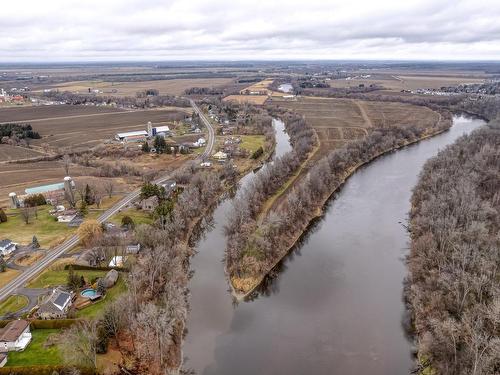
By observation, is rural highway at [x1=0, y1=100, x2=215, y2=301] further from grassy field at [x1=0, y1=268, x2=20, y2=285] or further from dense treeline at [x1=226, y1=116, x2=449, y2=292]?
dense treeline at [x1=226, y1=116, x2=449, y2=292]

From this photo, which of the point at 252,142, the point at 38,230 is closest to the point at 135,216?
the point at 38,230

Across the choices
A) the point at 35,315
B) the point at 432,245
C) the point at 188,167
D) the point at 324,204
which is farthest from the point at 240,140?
the point at 35,315

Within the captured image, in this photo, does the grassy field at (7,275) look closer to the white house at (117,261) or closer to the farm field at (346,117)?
the white house at (117,261)

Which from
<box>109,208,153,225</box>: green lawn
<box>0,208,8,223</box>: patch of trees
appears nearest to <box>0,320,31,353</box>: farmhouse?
<box>109,208,153,225</box>: green lawn

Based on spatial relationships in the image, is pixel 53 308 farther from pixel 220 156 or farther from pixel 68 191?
pixel 220 156

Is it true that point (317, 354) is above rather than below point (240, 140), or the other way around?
below

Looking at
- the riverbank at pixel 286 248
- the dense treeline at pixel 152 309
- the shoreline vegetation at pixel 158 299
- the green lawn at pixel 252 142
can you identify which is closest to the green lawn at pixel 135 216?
the dense treeline at pixel 152 309

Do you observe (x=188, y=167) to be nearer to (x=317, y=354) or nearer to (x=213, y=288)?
(x=213, y=288)
